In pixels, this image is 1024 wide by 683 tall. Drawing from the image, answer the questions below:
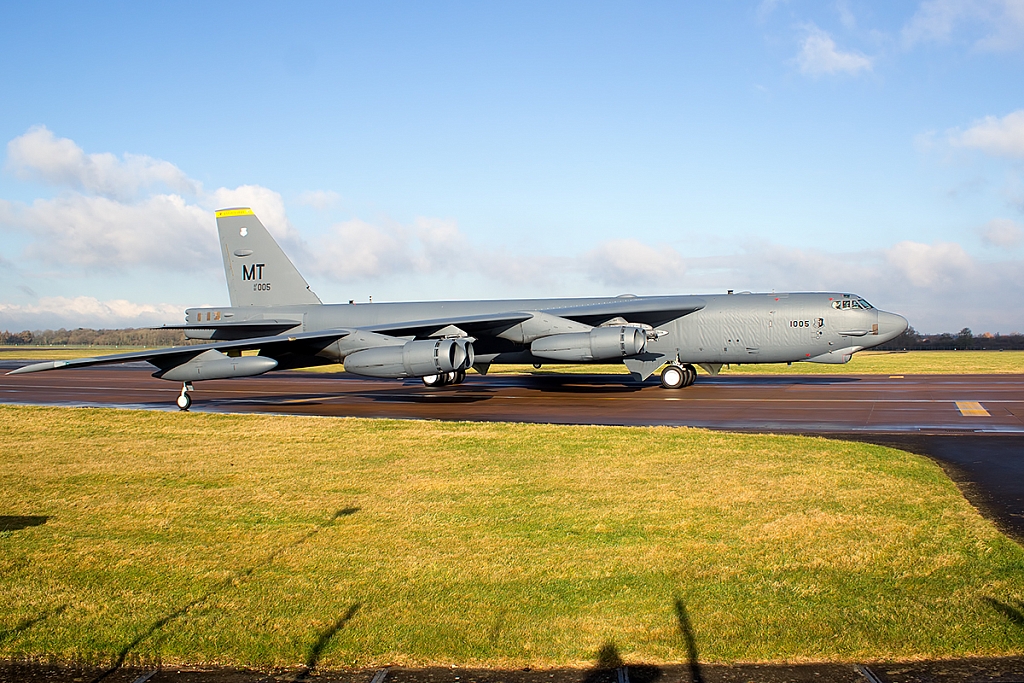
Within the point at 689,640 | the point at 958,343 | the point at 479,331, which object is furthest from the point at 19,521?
the point at 958,343

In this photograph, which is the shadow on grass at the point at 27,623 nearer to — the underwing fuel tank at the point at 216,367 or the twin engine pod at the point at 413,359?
the twin engine pod at the point at 413,359

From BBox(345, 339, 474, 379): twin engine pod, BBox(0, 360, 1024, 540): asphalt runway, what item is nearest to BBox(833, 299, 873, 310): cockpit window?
BBox(0, 360, 1024, 540): asphalt runway

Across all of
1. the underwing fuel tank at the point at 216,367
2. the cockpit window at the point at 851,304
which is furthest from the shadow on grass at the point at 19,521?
the cockpit window at the point at 851,304

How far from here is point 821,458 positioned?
1194cm

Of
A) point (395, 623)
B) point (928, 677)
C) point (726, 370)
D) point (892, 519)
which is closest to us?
point (928, 677)

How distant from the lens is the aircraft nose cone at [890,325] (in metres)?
24.9

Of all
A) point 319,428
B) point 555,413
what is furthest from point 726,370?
point 319,428

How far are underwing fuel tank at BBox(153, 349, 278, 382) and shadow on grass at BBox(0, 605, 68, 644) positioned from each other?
1632cm

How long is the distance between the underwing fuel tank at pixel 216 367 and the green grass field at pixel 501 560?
9.08 m

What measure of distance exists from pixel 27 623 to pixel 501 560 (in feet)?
12.0

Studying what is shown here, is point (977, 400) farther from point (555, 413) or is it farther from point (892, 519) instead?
point (892, 519)

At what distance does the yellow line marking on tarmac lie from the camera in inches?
735

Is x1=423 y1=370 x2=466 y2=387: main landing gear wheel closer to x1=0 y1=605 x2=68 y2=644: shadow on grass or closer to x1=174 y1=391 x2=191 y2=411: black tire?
x1=174 y1=391 x2=191 y2=411: black tire

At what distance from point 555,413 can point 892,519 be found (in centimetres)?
1227
